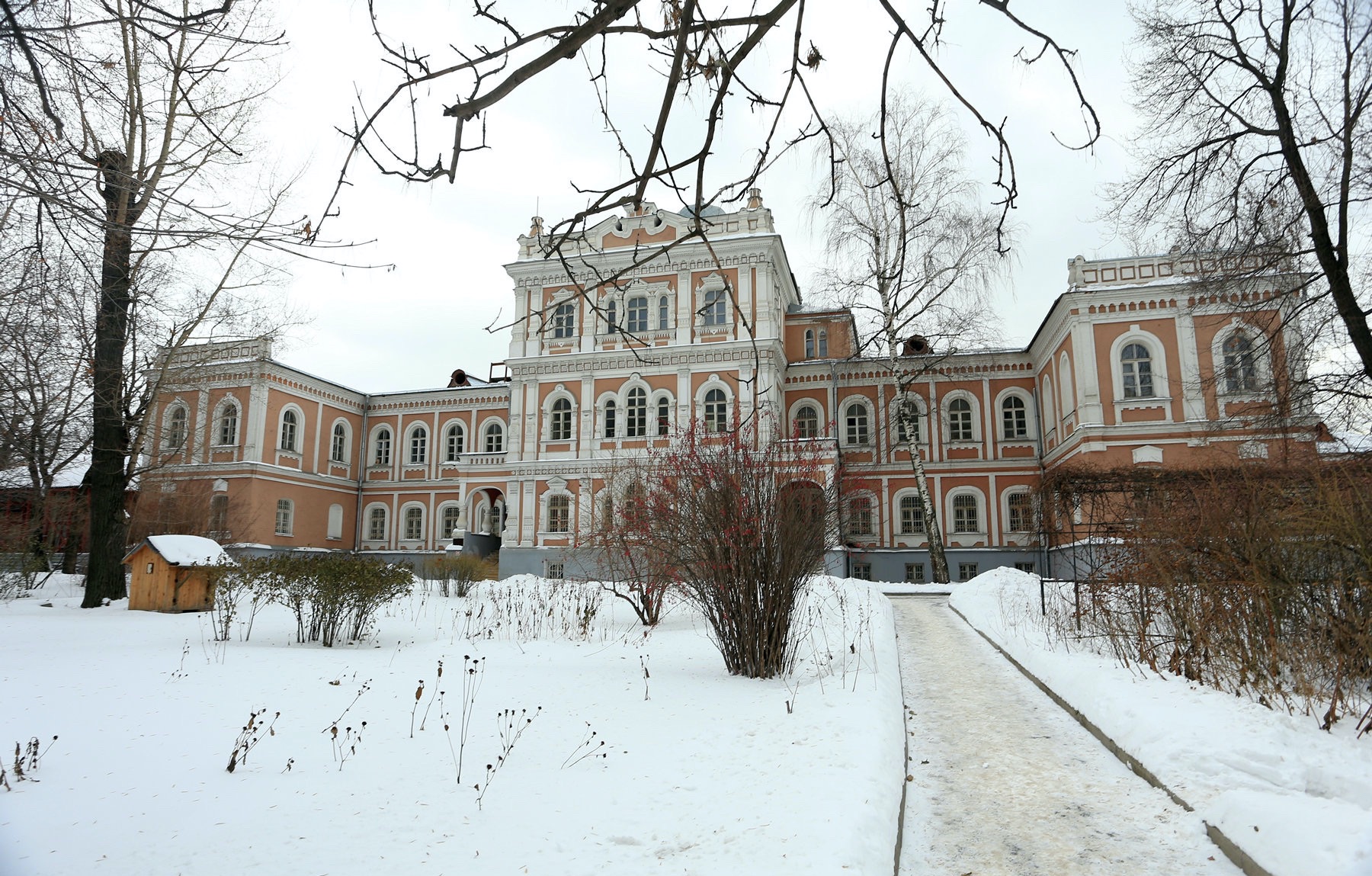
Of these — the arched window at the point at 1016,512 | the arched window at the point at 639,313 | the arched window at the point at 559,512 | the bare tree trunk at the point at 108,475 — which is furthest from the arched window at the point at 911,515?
the bare tree trunk at the point at 108,475

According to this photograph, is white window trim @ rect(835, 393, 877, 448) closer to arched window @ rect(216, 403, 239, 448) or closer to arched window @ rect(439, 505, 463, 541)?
arched window @ rect(439, 505, 463, 541)

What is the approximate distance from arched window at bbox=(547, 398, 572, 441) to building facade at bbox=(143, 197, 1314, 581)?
0.25 ft

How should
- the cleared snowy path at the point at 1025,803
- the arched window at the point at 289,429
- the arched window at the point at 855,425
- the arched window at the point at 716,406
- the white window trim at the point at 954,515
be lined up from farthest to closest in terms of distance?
the arched window at the point at 289,429 < the arched window at the point at 855,425 < the white window trim at the point at 954,515 < the arched window at the point at 716,406 < the cleared snowy path at the point at 1025,803

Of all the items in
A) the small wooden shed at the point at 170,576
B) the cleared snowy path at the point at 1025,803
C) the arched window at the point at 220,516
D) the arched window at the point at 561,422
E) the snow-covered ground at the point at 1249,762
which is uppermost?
the arched window at the point at 561,422

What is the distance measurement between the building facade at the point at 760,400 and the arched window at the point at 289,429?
6cm

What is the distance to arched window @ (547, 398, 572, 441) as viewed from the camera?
→ 27.0 meters

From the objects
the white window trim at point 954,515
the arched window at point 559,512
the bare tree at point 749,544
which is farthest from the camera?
the white window trim at point 954,515

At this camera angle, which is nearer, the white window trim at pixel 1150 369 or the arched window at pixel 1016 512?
A: the white window trim at pixel 1150 369

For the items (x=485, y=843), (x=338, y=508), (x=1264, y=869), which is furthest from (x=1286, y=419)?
(x=338, y=508)

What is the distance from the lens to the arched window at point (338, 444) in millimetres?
33219

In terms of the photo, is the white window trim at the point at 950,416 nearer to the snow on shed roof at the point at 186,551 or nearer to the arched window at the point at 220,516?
the snow on shed roof at the point at 186,551

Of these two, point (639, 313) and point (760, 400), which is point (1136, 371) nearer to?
point (760, 400)

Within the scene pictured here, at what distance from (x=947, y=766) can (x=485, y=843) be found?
332cm

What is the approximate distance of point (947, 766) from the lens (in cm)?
537
